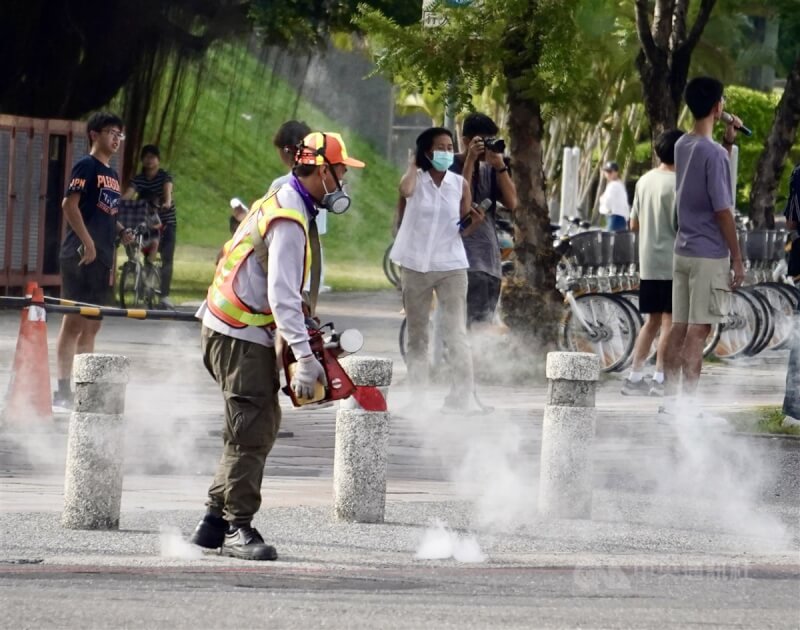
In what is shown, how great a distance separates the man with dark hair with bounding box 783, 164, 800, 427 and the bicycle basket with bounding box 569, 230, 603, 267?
4118 millimetres

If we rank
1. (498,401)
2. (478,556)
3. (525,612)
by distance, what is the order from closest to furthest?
(525,612), (478,556), (498,401)

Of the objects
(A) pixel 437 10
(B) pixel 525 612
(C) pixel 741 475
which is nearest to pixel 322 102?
(A) pixel 437 10

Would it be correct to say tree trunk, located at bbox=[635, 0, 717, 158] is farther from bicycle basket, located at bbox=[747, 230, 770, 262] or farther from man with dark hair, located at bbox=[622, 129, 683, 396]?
man with dark hair, located at bbox=[622, 129, 683, 396]

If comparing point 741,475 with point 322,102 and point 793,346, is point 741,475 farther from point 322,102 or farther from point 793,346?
point 322,102

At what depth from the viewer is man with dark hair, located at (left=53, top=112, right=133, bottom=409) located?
12258 mm

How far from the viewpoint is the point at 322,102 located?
188 ft

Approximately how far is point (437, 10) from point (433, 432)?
4309mm

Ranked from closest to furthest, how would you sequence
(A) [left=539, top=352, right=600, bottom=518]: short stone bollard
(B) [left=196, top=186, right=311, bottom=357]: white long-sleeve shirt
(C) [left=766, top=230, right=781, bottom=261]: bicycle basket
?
(B) [left=196, top=186, right=311, bottom=357]: white long-sleeve shirt, (A) [left=539, top=352, right=600, bottom=518]: short stone bollard, (C) [left=766, top=230, right=781, bottom=261]: bicycle basket

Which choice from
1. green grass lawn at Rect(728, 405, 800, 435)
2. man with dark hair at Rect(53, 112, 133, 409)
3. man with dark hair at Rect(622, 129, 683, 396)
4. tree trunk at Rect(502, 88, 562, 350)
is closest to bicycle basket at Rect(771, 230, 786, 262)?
tree trunk at Rect(502, 88, 562, 350)

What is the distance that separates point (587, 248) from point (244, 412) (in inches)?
376

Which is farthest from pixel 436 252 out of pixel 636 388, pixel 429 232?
pixel 636 388

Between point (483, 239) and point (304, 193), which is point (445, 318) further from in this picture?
point (304, 193)

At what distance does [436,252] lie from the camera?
12.7 meters

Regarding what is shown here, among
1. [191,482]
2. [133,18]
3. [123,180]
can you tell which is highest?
[133,18]
